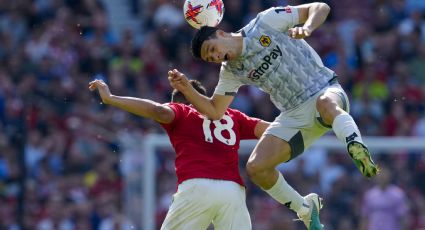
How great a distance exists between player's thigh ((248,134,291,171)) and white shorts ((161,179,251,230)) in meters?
0.27


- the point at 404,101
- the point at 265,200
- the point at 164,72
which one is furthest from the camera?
the point at 164,72

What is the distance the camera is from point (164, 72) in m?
18.0

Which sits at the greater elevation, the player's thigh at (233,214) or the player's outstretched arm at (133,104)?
the player's outstretched arm at (133,104)

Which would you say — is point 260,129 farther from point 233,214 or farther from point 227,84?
point 233,214

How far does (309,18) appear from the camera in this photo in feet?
30.2

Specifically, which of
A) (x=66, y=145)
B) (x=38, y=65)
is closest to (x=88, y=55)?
(x=38, y=65)

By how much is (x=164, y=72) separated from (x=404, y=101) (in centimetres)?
353

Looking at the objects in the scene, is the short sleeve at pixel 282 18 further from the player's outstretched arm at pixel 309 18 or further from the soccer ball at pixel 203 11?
the soccer ball at pixel 203 11

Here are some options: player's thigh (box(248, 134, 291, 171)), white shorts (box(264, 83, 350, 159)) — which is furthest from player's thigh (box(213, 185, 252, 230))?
white shorts (box(264, 83, 350, 159))

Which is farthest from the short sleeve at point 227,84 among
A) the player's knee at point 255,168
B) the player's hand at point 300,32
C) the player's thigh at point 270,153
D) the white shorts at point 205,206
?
the player's hand at point 300,32

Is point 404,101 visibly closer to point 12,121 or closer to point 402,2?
point 402,2

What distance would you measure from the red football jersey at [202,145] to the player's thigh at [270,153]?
206 mm

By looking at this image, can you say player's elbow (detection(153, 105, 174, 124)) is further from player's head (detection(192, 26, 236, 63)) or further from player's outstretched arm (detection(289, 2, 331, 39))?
player's outstretched arm (detection(289, 2, 331, 39))

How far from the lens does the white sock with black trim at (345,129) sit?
28.1 feet
